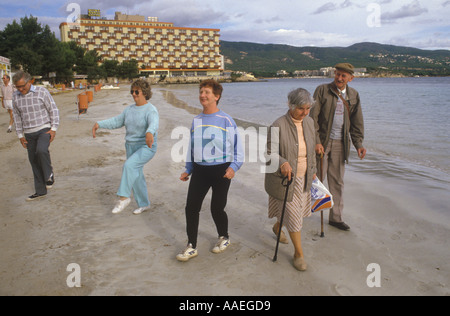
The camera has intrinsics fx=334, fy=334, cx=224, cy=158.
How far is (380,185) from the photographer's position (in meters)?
6.85

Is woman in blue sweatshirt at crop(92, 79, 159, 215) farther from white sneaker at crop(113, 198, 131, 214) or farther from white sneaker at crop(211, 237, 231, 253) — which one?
white sneaker at crop(211, 237, 231, 253)

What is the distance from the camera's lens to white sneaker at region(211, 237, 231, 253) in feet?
12.5

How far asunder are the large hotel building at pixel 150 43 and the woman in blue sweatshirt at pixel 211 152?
125754 millimetres

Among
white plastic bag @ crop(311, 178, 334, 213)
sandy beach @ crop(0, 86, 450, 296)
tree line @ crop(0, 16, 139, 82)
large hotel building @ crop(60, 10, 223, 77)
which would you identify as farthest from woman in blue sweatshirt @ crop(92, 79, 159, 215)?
large hotel building @ crop(60, 10, 223, 77)

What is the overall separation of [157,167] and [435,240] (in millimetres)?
5524

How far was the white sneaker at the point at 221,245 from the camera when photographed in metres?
3.82

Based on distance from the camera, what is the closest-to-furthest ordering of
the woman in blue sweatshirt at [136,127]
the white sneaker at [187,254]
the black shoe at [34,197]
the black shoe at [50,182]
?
1. the white sneaker at [187,254]
2. the woman in blue sweatshirt at [136,127]
3. the black shoe at [34,197]
4. the black shoe at [50,182]

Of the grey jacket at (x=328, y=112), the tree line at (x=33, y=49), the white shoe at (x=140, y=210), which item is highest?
the tree line at (x=33, y=49)

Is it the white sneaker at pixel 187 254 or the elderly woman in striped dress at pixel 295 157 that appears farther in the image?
the white sneaker at pixel 187 254

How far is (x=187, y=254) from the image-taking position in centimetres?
362

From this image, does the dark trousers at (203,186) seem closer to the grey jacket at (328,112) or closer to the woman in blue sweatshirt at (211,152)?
the woman in blue sweatshirt at (211,152)

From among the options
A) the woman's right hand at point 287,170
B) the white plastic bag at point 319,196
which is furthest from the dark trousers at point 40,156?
the white plastic bag at point 319,196

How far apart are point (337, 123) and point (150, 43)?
430 ft
